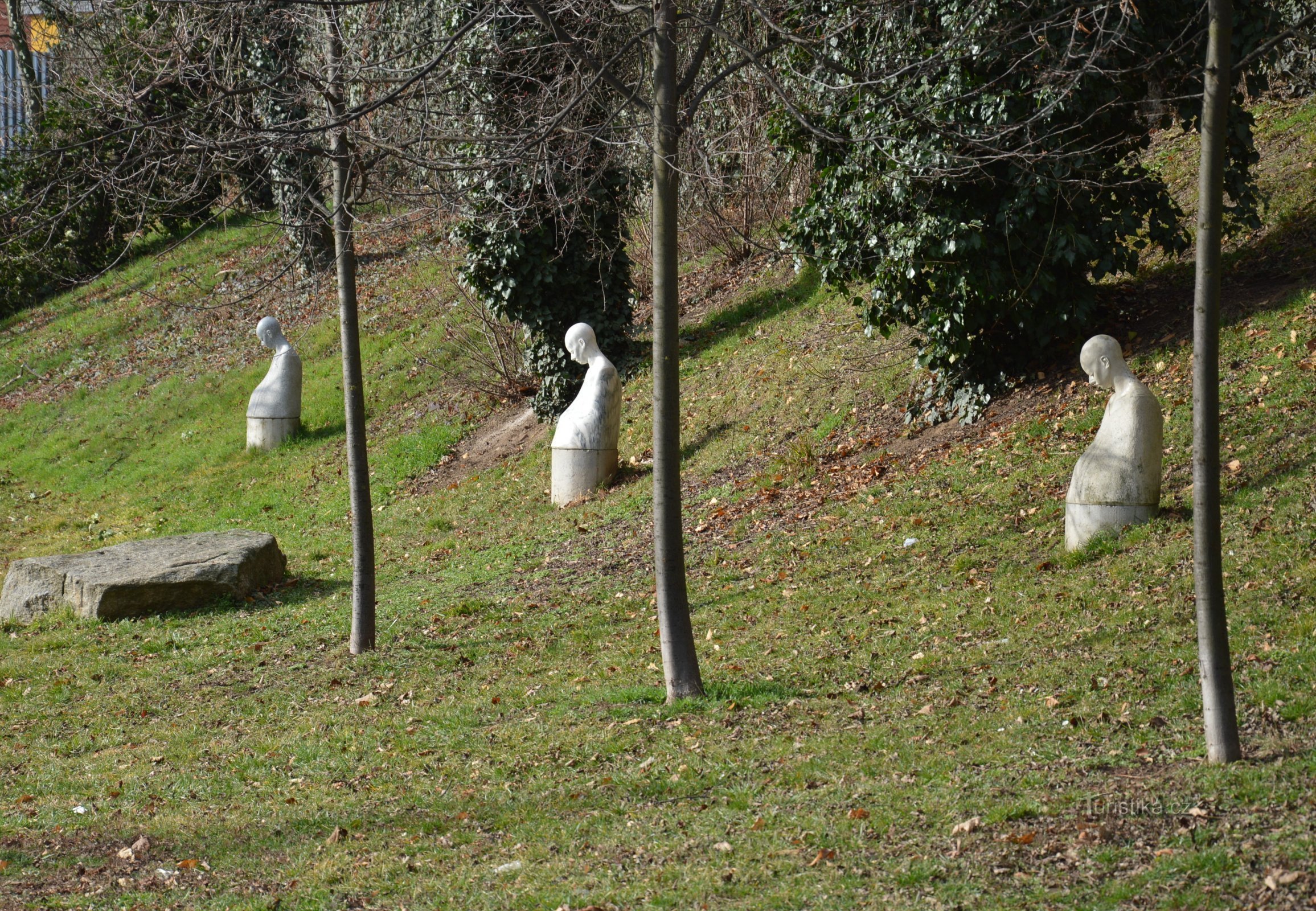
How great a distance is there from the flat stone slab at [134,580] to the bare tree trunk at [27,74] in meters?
4.09

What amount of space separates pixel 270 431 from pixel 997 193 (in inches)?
466

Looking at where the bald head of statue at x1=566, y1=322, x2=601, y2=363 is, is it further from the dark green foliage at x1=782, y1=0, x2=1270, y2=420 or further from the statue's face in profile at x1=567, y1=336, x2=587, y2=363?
the dark green foliage at x1=782, y1=0, x2=1270, y2=420

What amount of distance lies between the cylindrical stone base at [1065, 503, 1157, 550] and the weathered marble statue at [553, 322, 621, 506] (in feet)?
20.2

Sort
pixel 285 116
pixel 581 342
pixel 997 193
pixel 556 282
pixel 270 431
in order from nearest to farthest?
pixel 285 116, pixel 997 193, pixel 581 342, pixel 556 282, pixel 270 431

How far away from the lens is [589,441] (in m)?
13.0

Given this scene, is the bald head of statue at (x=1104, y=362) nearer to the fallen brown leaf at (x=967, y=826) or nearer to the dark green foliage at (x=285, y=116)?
the fallen brown leaf at (x=967, y=826)

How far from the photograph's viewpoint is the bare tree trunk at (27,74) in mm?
10648

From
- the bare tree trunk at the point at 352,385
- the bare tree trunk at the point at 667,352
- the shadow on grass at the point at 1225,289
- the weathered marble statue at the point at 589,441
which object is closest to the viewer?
the bare tree trunk at the point at 667,352

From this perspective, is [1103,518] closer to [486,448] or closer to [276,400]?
[486,448]

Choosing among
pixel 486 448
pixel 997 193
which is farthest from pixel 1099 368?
pixel 486 448

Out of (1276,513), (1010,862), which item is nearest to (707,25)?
(1010,862)

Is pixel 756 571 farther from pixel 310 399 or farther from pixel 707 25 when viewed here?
pixel 310 399

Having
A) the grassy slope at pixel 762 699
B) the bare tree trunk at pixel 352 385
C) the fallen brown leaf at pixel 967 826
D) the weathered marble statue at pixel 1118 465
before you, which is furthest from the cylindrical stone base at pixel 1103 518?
the bare tree trunk at pixel 352 385

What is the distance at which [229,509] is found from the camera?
1587 centimetres
